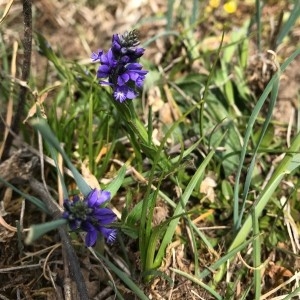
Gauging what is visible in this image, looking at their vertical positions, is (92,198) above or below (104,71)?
below

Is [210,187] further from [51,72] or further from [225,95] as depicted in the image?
[51,72]

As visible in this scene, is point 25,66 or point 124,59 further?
point 25,66

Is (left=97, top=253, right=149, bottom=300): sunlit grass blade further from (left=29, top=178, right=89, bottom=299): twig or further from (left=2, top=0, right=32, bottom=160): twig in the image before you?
(left=2, top=0, right=32, bottom=160): twig

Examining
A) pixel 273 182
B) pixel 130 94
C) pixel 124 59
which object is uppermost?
pixel 124 59

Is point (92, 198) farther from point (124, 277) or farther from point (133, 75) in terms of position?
point (133, 75)

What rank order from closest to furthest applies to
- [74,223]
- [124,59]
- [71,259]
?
[74,223] → [124,59] → [71,259]

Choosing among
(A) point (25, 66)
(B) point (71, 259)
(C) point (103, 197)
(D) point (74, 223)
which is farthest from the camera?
(A) point (25, 66)

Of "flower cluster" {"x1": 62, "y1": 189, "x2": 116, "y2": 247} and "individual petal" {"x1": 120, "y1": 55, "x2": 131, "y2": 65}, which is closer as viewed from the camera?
"flower cluster" {"x1": 62, "y1": 189, "x2": 116, "y2": 247}

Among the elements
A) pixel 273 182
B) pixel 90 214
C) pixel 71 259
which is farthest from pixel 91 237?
pixel 273 182

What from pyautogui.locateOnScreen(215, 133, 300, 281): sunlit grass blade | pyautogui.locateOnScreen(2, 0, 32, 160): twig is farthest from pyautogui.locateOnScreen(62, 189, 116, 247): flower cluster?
pyautogui.locateOnScreen(2, 0, 32, 160): twig
